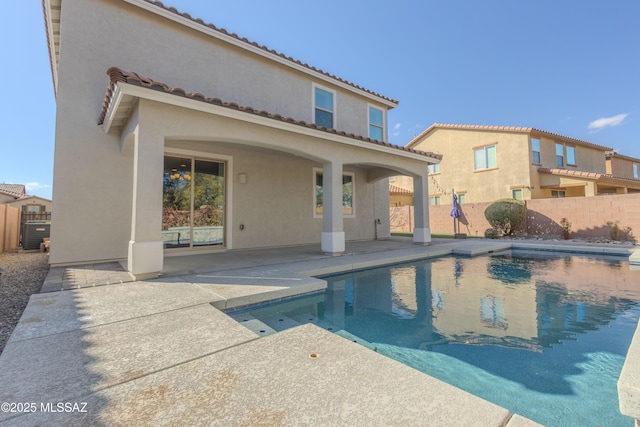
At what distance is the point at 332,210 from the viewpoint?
927 centimetres

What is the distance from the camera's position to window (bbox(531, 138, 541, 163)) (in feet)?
65.6

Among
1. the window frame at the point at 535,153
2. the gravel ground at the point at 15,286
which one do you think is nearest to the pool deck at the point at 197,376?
the gravel ground at the point at 15,286

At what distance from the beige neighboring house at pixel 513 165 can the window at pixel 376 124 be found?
9.13m

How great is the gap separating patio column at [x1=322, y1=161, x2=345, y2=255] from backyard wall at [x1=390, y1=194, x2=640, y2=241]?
13.4m

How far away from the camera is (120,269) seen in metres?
6.79

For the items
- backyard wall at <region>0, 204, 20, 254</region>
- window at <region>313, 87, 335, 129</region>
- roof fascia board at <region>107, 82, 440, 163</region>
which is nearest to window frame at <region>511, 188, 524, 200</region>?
window at <region>313, 87, 335, 129</region>

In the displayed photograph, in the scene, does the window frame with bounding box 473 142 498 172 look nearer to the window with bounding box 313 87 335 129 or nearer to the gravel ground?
the window with bounding box 313 87 335 129

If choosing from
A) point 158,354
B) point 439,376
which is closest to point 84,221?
point 158,354

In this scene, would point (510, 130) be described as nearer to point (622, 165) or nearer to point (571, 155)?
point (571, 155)

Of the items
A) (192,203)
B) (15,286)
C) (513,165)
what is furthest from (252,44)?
(513,165)

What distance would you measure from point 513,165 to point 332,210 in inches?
684

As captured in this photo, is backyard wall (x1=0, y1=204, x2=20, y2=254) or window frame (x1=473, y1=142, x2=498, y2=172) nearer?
backyard wall (x1=0, y1=204, x2=20, y2=254)

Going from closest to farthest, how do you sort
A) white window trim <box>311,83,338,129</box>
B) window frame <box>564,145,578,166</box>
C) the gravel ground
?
1. the gravel ground
2. white window trim <box>311,83,338,129</box>
3. window frame <box>564,145,578,166</box>

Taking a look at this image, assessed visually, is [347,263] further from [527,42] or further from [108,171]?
[527,42]
